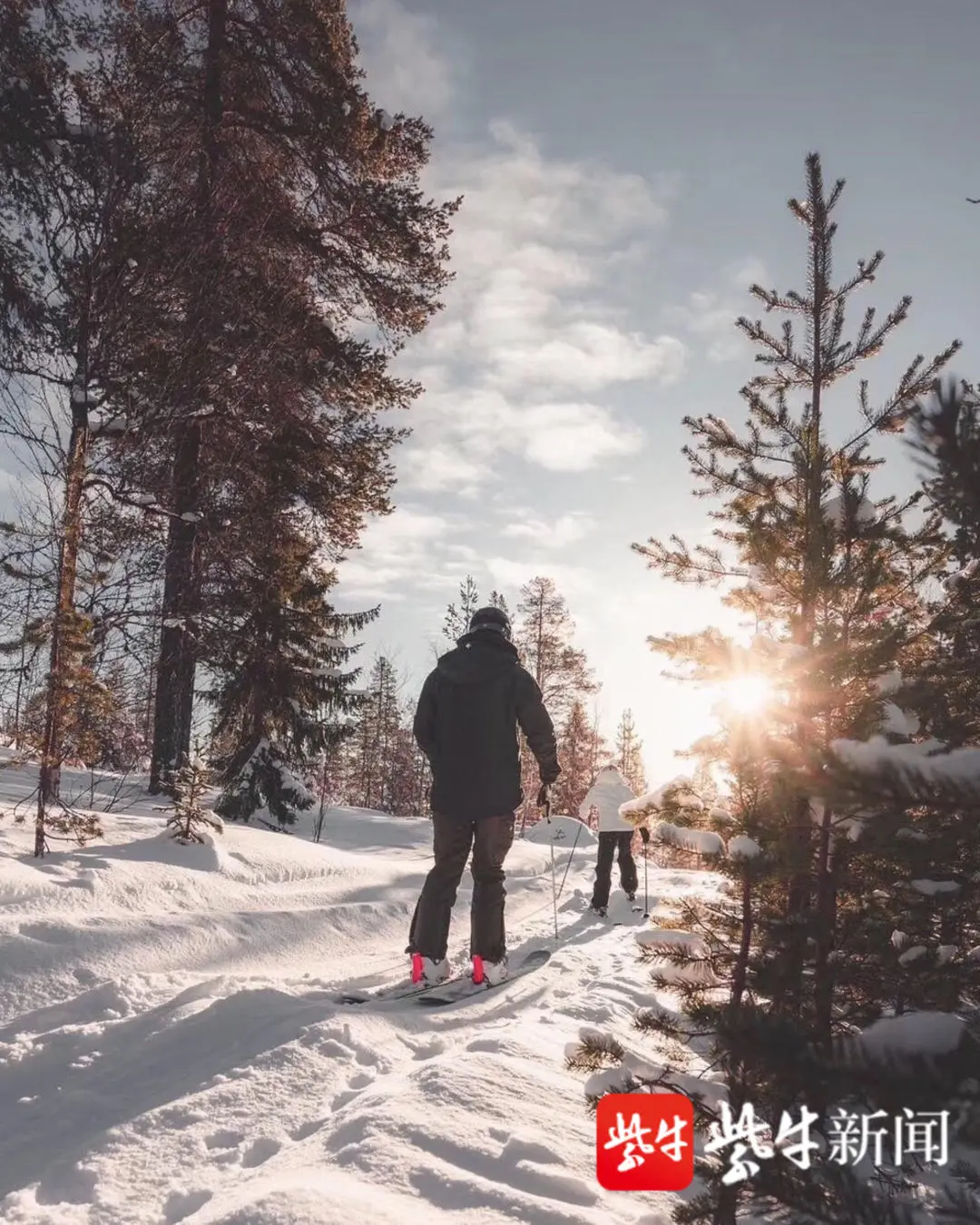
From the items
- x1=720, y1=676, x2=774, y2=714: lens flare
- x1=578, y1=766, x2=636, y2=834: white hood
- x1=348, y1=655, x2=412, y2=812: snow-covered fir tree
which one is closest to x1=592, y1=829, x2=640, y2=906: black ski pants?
x1=578, y1=766, x2=636, y2=834: white hood

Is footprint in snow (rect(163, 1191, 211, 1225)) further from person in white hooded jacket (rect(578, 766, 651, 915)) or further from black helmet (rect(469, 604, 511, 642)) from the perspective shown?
person in white hooded jacket (rect(578, 766, 651, 915))

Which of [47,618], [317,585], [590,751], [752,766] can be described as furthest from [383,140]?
[590,751]

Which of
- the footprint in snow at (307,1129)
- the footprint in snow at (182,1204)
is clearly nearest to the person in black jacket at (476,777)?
the footprint in snow at (307,1129)

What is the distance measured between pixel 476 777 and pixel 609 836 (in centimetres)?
437

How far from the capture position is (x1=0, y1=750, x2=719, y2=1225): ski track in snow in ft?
6.91

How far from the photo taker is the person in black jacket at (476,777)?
4.68 meters

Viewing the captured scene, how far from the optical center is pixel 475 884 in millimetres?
4770

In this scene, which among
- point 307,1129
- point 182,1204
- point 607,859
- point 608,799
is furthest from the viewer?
point 608,799

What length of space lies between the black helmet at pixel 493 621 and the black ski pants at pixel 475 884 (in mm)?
1238

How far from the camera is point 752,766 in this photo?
7.90 ft

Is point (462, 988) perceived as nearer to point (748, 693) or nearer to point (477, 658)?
point (477, 658)

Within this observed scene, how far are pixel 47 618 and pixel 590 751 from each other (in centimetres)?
4025

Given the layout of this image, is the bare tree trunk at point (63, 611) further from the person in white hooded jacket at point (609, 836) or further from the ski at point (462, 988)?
the person in white hooded jacket at point (609, 836)

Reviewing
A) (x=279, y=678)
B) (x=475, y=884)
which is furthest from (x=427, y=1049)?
(x=279, y=678)
